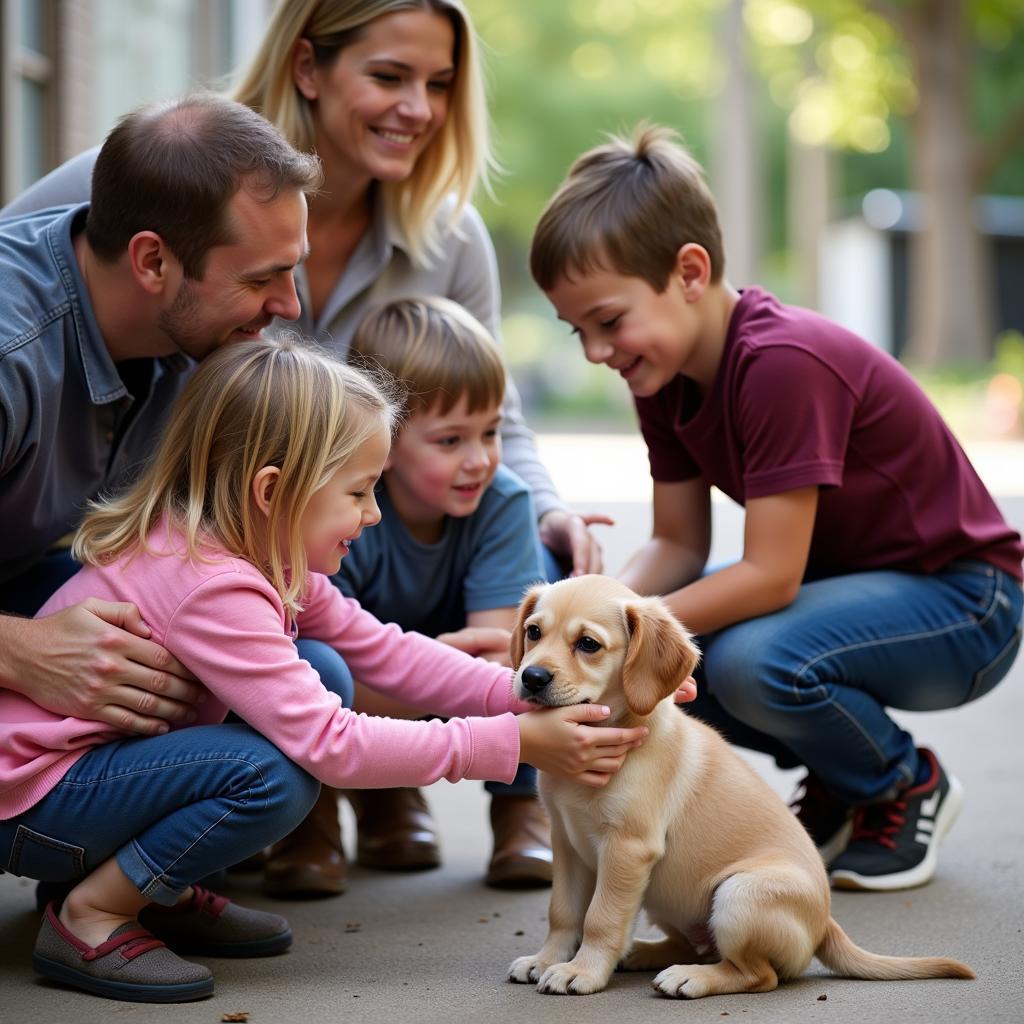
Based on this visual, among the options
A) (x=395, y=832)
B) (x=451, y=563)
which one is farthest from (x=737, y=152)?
(x=395, y=832)

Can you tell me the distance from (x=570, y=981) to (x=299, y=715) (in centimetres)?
71

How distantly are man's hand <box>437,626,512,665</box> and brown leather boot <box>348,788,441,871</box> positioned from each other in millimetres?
564

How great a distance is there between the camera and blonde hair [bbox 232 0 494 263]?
3900 millimetres

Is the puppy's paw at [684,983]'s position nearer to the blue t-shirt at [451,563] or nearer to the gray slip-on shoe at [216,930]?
the gray slip-on shoe at [216,930]

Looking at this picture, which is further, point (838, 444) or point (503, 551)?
point (503, 551)

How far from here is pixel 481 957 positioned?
3031mm

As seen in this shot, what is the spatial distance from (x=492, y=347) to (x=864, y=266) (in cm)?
2779

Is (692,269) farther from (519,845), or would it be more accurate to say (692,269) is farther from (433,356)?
(519,845)

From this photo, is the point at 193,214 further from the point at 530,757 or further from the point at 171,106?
the point at 530,757

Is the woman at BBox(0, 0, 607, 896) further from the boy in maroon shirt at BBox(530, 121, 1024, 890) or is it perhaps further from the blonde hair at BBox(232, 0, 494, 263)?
the boy in maroon shirt at BBox(530, 121, 1024, 890)

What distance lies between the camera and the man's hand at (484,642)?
11.6 feet

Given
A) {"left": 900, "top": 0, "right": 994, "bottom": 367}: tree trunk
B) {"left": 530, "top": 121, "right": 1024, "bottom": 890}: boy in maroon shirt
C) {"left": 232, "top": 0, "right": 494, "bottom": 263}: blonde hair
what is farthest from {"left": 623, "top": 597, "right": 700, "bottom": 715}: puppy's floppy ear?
{"left": 900, "top": 0, "right": 994, "bottom": 367}: tree trunk

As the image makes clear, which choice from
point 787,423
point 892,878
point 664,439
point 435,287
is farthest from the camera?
point 435,287

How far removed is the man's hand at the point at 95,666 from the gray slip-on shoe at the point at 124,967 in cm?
39
